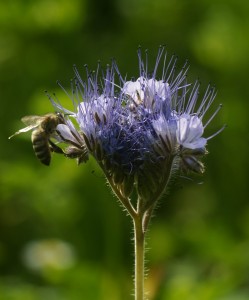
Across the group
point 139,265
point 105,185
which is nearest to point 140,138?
point 139,265

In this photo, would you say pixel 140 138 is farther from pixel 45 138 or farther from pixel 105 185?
pixel 105 185

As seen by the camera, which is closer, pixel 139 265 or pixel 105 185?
pixel 139 265

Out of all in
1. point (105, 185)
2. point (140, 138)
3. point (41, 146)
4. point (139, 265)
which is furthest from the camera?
point (105, 185)

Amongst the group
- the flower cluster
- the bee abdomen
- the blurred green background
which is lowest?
the blurred green background

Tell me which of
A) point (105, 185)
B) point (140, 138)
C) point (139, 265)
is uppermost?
point (140, 138)

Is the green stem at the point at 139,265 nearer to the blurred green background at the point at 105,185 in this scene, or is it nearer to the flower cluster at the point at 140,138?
the flower cluster at the point at 140,138

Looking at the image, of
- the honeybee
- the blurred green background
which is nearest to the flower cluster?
the honeybee

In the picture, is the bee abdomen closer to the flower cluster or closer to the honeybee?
the honeybee
